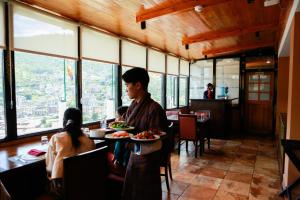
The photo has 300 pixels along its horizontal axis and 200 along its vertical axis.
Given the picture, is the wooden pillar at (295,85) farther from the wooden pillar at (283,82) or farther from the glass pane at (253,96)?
the glass pane at (253,96)

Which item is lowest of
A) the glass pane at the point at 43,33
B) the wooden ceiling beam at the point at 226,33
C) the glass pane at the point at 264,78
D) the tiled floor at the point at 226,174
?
the tiled floor at the point at 226,174

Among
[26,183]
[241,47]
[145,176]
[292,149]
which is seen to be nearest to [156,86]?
[241,47]

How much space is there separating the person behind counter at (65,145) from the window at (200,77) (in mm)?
6506

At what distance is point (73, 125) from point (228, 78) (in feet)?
21.6

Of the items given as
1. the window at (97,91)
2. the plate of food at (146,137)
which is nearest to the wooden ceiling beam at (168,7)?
the window at (97,91)

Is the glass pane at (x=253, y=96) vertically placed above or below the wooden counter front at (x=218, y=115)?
above

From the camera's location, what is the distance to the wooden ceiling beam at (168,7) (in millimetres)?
2953

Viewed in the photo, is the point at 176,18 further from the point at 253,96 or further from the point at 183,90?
the point at 253,96

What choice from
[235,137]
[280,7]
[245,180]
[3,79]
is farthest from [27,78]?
[235,137]

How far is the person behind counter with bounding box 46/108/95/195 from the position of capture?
1.83 meters

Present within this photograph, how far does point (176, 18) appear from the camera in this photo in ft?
12.0

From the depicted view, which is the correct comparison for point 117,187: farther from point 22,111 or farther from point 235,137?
point 235,137

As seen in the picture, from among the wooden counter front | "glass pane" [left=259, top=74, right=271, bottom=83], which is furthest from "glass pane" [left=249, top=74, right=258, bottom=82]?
the wooden counter front

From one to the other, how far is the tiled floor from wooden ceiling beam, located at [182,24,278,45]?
253cm
